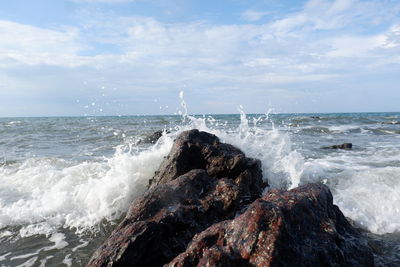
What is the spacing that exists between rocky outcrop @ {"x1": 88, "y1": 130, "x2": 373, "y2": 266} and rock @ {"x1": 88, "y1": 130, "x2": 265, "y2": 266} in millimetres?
11

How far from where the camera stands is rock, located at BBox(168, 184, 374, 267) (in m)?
2.60

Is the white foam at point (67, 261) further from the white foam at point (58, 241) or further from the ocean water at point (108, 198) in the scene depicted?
the white foam at point (58, 241)

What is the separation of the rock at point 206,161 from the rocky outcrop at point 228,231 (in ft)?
2.87

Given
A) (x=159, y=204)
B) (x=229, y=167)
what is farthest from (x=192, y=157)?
(x=159, y=204)

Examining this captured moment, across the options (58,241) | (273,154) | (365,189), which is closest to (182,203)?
(58,241)

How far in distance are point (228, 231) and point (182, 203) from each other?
1337 millimetres

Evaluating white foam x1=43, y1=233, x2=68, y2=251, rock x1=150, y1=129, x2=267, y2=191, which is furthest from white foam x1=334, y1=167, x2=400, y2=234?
white foam x1=43, y1=233, x2=68, y2=251

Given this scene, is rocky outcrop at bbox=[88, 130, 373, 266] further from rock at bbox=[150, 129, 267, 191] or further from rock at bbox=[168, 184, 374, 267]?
rock at bbox=[150, 129, 267, 191]

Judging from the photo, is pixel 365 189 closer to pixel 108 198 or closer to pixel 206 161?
pixel 206 161

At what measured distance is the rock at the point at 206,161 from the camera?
5512 mm

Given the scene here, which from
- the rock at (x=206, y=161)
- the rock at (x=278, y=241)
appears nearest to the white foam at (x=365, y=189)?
the rock at (x=206, y=161)

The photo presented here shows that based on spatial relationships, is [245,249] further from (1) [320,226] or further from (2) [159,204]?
(2) [159,204]

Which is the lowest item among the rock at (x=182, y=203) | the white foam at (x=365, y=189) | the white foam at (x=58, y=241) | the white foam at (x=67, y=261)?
the white foam at (x=58, y=241)

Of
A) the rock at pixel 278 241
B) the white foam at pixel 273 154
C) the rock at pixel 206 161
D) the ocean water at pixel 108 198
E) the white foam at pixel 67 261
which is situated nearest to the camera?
the rock at pixel 278 241
